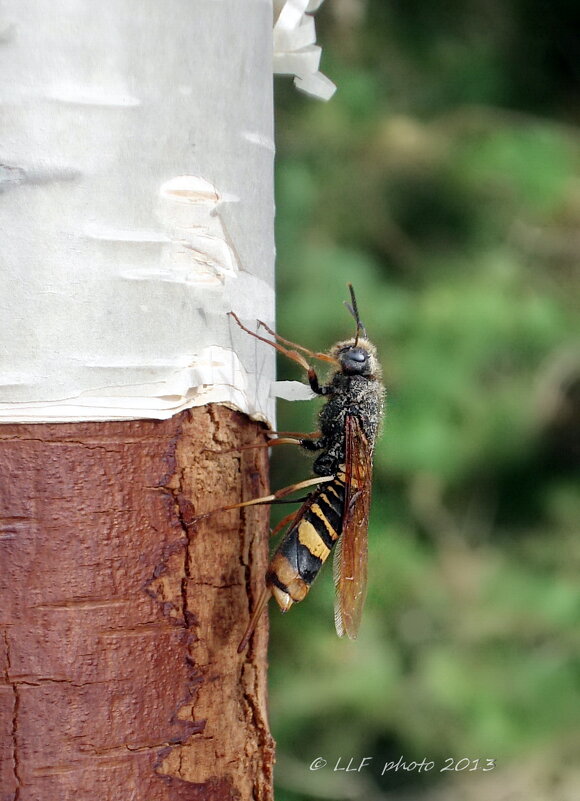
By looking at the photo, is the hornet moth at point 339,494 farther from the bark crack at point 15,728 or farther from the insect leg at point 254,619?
the bark crack at point 15,728

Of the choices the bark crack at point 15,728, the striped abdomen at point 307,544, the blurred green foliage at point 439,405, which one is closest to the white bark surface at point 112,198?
the bark crack at point 15,728

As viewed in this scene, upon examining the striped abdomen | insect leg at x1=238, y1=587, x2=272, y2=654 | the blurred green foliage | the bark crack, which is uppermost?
the blurred green foliage

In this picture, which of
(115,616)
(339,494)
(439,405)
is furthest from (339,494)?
(439,405)

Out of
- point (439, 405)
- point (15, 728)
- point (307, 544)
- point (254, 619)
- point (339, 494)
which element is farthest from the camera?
point (439, 405)

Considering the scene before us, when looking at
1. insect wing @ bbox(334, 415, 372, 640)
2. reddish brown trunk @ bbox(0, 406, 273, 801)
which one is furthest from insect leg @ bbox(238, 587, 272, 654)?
insect wing @ bbox(334, 415, 372, 640)

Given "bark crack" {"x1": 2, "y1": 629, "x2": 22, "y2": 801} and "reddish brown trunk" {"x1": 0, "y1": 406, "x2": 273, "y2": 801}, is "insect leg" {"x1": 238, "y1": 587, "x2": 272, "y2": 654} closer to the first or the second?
"reddish brown trunk" {"x1": 0, "y1": 406, "x2": 273, "y2": 801}

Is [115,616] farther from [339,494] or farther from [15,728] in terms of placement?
[339,494]

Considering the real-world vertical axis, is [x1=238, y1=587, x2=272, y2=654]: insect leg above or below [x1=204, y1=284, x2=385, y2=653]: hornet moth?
below
